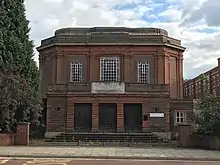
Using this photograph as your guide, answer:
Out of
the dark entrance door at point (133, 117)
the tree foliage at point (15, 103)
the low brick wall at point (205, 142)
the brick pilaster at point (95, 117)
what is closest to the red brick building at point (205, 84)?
the dark entrance door at point (133, 117)

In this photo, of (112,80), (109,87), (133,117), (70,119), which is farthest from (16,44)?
(112,80)

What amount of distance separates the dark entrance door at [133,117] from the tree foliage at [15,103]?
992 cm

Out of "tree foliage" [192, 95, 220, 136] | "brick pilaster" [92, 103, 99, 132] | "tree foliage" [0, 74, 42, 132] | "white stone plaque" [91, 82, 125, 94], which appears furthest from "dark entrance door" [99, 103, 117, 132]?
"tree foliage" [192, 95, 220, 136]

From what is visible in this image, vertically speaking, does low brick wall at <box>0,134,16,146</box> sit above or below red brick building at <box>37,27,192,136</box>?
below

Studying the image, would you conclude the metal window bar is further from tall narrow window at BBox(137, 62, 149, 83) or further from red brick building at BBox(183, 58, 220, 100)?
red brick building at BBox(183, 58, 220, 100)

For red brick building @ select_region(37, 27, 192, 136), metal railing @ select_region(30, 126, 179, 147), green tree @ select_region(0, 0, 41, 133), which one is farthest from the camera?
red brick building @ select_region(37, 27, 192, 136)

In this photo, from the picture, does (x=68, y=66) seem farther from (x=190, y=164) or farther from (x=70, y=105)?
(x=190, y=164)

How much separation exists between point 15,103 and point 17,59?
5250mm

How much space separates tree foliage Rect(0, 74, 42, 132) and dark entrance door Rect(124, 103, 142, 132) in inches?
391

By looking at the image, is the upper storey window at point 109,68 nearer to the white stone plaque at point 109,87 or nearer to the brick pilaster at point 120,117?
the white stone plaque at point 109,87

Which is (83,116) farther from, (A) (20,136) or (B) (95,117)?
(A) (20,136)

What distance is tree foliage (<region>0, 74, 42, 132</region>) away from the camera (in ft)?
89.1

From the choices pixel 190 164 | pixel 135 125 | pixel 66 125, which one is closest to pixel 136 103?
pixel 135 125

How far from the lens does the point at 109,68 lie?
46.6 metres
